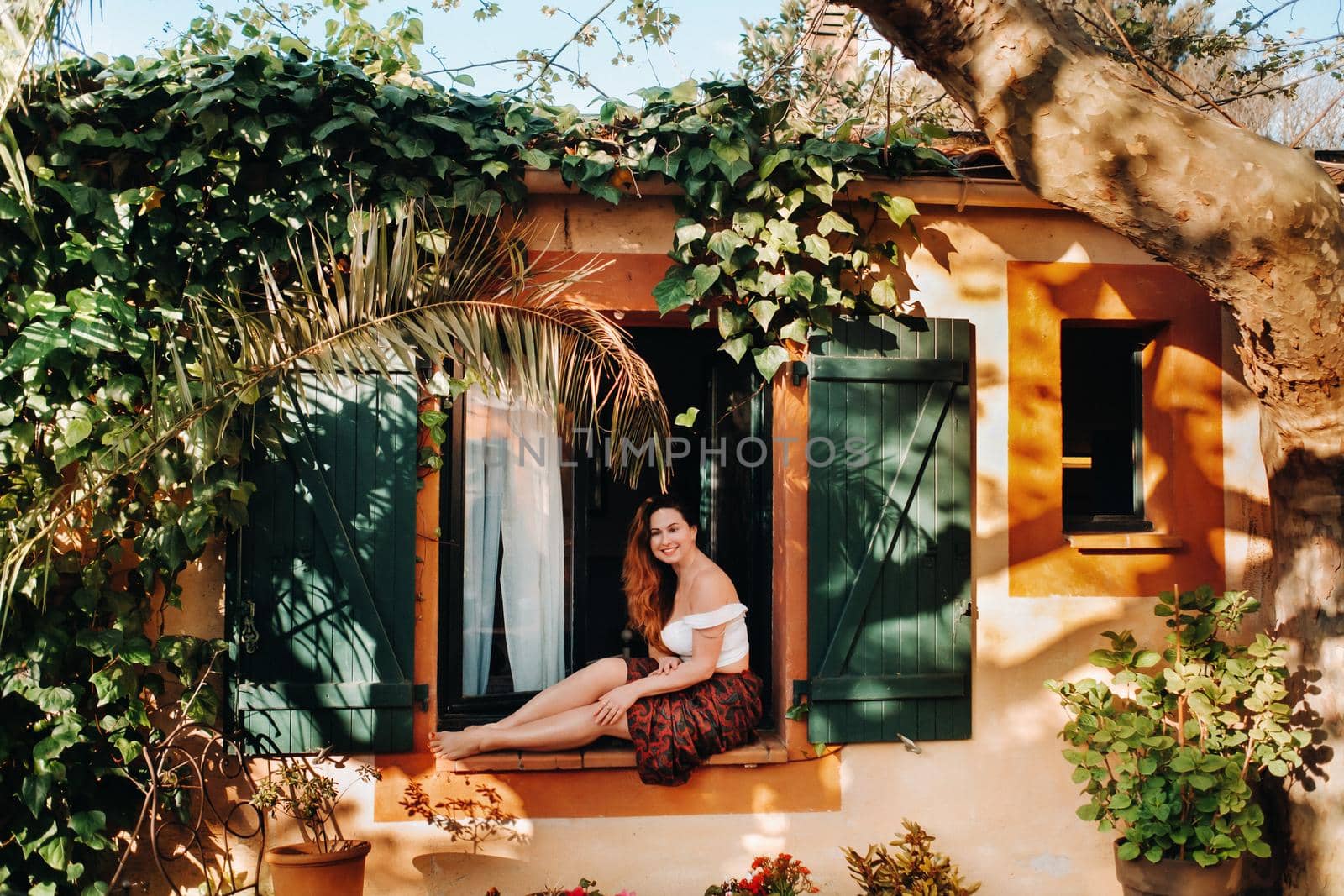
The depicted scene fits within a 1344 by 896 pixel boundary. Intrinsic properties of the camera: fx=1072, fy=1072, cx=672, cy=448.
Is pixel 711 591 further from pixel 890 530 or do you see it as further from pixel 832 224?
pixel 832 224

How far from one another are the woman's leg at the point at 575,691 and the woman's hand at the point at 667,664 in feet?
0.48

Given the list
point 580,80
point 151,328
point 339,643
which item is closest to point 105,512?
point 151,328

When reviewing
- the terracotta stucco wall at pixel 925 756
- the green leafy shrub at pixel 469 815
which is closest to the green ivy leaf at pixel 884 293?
the terracotta stucco wall at pixel 925 756

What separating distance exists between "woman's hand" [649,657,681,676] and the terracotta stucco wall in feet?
1.39

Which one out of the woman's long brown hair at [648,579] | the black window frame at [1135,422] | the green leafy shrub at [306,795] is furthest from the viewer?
the black window frame at [1135,422]

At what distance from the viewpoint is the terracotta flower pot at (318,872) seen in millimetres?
3634

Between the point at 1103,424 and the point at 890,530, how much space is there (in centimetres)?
219

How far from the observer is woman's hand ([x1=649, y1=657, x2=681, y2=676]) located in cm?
431

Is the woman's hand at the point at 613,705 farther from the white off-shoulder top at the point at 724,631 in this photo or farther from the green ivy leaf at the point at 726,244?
the green ivy leaf at the point at 726,244

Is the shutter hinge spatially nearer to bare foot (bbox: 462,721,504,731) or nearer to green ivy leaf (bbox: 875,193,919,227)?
bare foot (bbox: 462,721,504,731)

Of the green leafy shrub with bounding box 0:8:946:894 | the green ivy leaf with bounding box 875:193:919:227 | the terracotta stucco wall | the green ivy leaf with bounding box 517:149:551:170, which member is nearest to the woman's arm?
the terracotta stucco wall

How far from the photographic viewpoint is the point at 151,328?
12.5ft

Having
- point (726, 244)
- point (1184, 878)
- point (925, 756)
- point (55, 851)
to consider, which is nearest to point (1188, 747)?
point (1184, 878)

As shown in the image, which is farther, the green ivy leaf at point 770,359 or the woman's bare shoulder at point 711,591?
the woman's bare shoulder at point 711,591
